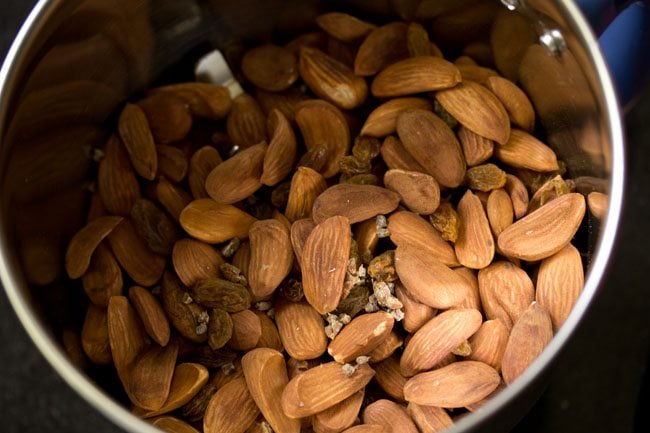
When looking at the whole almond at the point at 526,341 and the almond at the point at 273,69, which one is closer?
the whole almond at the point at 526,341

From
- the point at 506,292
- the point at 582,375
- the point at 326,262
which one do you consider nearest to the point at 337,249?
the point at 326,262

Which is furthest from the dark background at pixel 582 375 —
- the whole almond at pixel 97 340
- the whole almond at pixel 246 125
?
the whole almond at pixel 246 125

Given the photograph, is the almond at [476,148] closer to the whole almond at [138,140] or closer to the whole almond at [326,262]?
the whole almond at [326,262]

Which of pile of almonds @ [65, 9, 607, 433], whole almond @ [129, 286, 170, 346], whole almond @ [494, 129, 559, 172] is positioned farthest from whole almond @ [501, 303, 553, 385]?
whole almond @ [129, 286, 170, 346]

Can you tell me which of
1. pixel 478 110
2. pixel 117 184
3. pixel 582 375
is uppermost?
pixel 478 110

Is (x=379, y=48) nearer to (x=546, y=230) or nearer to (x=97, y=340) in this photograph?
(x=546, y=230)

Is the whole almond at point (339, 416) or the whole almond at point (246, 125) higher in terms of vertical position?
the whole almond at point (246, 125)

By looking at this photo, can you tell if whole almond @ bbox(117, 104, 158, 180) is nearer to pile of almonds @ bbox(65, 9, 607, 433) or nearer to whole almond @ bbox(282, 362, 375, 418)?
pile of almonds @ bbox(65, 9, 607, 433)
